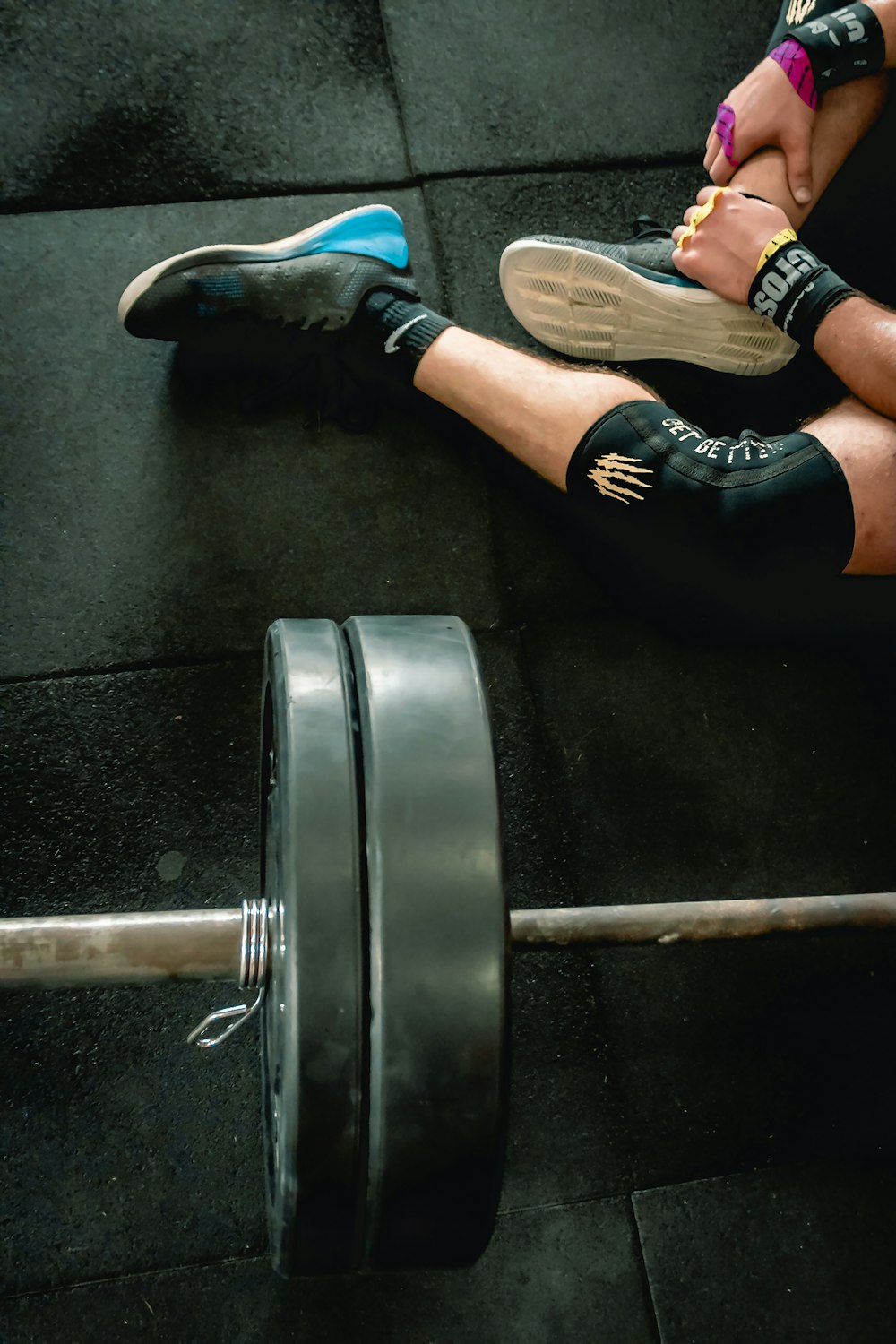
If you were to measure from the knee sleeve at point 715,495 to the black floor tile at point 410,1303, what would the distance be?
684 millimetres

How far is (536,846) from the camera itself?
1.11m

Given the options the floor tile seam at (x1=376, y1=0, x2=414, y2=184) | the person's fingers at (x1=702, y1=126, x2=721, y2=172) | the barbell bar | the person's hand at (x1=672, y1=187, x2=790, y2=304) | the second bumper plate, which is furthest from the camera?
the floor tile seam at (x1=376, y1=0, x2=414, y2=184)

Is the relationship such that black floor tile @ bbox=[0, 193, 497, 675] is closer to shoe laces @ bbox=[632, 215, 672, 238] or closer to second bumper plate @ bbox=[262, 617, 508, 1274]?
shoe laces @ bbox=[632, 215, 672, 238]

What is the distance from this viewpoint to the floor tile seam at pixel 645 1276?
→ 967 millimetres

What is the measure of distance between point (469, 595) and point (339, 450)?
246mm

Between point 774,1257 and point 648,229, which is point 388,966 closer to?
point 774,1257

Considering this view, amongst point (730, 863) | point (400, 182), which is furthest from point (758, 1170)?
point (400, 182)

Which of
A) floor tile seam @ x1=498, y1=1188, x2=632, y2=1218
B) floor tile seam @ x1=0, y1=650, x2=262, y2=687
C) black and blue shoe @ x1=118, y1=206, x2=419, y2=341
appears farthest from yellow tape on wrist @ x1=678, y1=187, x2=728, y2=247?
floor tile seam @ x1=498, y1=1188, x2=632, y2=1218

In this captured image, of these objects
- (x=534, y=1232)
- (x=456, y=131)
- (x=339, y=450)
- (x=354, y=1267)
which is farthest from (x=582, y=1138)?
(x=456, y=131)

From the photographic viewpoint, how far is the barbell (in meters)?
0.55

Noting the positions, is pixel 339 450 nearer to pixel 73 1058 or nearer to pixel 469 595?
pixel 469 595

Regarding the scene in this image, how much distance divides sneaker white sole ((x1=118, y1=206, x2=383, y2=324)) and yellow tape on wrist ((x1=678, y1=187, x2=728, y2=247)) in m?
0.37

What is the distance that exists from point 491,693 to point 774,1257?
2.11 ft

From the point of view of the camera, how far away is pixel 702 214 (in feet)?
3.85
